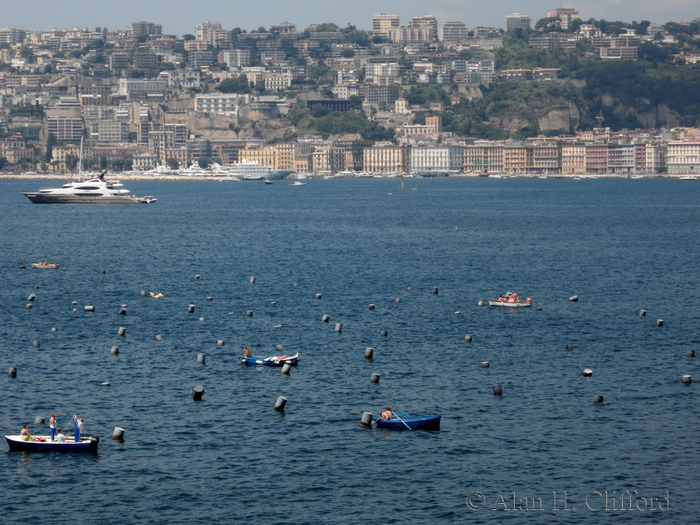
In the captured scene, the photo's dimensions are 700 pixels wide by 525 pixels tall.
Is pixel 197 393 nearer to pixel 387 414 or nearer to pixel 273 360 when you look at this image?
pixel 273 360

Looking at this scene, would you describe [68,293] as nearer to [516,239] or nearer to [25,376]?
[25,376]

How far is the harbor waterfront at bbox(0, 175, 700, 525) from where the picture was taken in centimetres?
2880

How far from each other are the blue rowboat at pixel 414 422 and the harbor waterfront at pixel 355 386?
247 millimetres

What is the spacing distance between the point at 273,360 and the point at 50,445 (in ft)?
36.5

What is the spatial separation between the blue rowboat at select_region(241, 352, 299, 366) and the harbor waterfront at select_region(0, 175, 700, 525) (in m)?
0.39

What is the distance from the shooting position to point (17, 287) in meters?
61.2

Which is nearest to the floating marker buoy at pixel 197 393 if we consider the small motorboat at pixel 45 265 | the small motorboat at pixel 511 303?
the small motorboat at pixel 511 303

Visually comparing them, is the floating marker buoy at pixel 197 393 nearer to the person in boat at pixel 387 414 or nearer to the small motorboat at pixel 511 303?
the person in boat at pixel 387 414

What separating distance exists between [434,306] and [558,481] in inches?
1020

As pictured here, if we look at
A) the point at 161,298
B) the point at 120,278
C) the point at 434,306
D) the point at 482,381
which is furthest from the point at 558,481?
the point at 120,278

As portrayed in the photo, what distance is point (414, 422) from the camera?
33.7 meters

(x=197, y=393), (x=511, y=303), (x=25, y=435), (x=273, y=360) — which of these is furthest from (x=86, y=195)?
(x=25, y=435)

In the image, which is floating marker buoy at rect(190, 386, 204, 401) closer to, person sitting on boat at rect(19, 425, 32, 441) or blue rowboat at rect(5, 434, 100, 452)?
blue rowboat at rect(5, 434, 100, 452)

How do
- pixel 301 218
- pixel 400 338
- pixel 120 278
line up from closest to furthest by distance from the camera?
1. pixel 400 338
2. pixel 120 278
3. pixel 301 218
